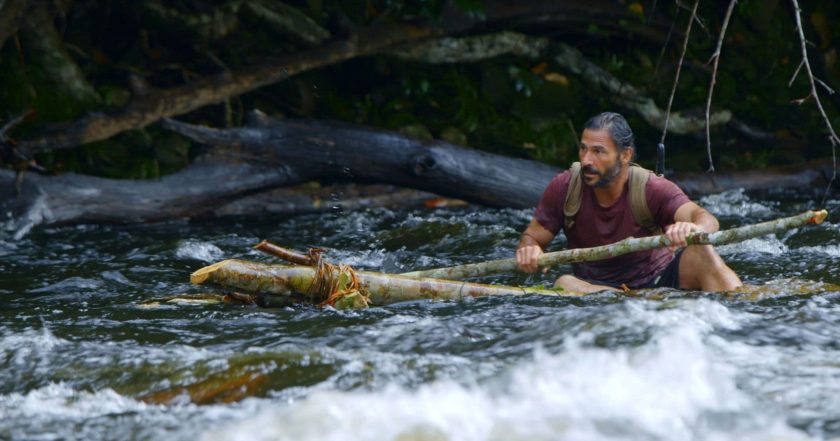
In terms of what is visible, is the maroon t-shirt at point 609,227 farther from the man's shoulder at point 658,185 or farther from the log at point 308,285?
the log at point 308,285

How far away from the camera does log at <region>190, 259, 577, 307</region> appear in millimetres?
5352

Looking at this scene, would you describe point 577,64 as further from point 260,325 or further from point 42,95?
point 260,325

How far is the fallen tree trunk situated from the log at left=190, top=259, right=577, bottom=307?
3.56 metres

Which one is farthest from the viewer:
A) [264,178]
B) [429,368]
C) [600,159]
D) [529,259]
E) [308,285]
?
[264,178]

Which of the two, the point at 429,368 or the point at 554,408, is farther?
the point at 429,368

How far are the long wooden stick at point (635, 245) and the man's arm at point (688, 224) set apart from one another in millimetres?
38

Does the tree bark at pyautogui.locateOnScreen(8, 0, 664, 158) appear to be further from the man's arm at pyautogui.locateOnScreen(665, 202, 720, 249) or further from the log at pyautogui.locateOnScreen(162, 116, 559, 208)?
the man's arm at pyautogui.locateOnScreen(665, 202, 720, 249)

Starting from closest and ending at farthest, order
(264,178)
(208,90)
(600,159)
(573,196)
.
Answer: (600,159) < (573,196) < (264,178) < (208,90)

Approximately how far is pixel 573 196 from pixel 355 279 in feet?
4.87

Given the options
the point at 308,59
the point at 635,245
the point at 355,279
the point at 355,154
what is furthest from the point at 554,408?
the point at 308,59

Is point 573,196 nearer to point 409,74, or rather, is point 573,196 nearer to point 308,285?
point 308,285

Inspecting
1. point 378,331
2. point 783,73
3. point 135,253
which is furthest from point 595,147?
point 783,73

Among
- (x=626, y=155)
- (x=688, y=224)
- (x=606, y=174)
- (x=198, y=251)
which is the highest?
(x=626, y=155)

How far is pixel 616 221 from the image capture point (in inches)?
245
